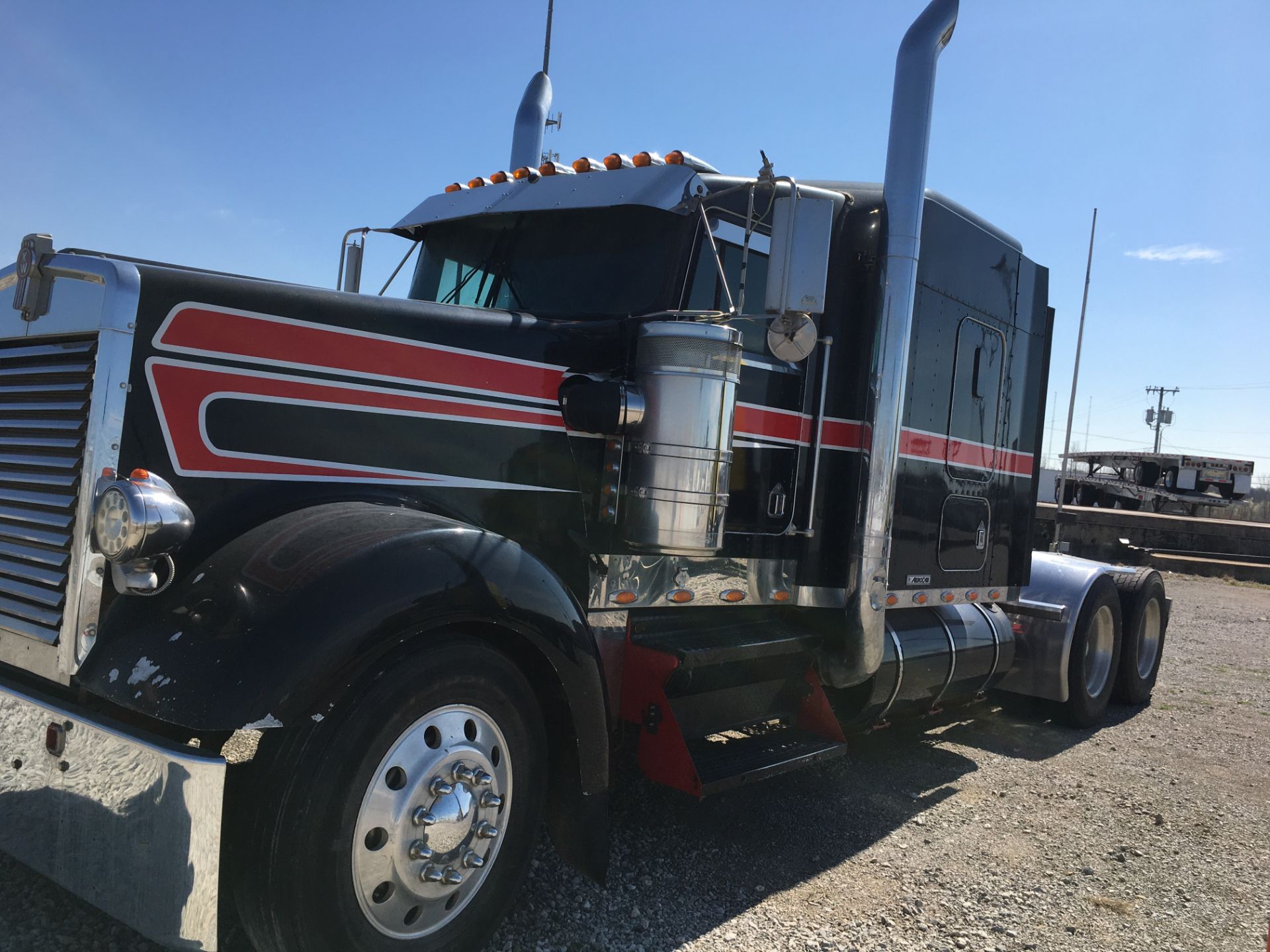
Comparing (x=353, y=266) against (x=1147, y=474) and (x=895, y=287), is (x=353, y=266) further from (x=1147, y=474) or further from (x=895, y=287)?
(x=1147, y=474)

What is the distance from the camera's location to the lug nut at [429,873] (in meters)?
2.63

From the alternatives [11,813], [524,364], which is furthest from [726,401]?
[11,813]

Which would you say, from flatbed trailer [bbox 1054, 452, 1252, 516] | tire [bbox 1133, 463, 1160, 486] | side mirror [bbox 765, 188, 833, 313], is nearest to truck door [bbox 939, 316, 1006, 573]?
side mirror [bbox 765, 188, 833, 313]

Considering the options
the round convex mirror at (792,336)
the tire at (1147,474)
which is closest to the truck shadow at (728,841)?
the round convex mirror at (792,336)

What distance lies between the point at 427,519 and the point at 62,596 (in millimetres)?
974

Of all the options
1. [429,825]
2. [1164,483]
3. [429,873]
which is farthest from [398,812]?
[1164,483]

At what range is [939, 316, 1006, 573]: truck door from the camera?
534 centimetres

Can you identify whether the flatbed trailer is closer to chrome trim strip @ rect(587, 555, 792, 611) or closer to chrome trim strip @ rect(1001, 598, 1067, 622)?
chrome trim strip @ rect(1001, 598, 1067, 622)

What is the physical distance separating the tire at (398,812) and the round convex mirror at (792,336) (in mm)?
1519

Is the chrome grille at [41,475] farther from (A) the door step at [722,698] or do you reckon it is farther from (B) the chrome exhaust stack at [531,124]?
(B) the chrome exhaust stack at [531,124]

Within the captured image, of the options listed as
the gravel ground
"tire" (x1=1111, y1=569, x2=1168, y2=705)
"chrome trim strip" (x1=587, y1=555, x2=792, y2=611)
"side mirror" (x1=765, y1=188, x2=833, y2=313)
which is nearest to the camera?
the gravel ground

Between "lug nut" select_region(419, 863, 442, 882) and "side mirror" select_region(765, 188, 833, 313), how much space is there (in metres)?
2.10

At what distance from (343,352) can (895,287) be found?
2568mm

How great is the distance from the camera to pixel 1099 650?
714 centimetres
